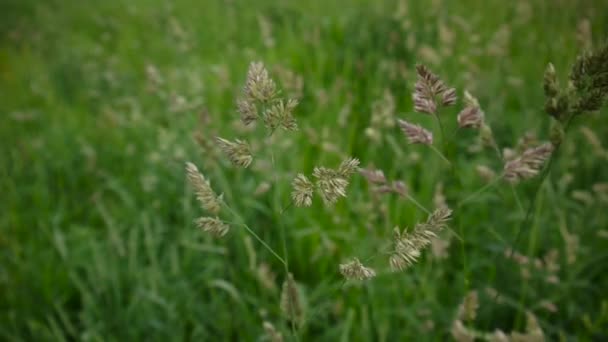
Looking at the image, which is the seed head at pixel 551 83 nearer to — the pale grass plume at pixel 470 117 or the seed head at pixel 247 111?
the pale grass plume at pixel 470 117

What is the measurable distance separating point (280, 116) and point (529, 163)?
0.48 meters

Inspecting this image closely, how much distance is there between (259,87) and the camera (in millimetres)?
753

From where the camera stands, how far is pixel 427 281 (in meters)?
1.75

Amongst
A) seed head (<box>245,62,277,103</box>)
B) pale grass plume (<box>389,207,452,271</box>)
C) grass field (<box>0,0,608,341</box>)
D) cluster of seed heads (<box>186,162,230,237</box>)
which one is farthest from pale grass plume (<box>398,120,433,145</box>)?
cluster of seed heads (<box>186,162,230,237</box>)

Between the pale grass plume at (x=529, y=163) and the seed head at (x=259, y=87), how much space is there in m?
0.48

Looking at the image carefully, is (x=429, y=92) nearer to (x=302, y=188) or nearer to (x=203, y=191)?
(x=302, y=188)

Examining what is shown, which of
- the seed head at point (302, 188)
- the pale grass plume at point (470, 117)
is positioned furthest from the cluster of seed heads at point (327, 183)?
the pale grass plume at point (470, 117)

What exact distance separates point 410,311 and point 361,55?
2120 mm

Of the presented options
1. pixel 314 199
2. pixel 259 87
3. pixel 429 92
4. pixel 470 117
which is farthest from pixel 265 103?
pixel 314 199

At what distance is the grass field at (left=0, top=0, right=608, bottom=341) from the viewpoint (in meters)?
1.70

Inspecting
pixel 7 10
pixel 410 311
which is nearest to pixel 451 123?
pixel 410 311

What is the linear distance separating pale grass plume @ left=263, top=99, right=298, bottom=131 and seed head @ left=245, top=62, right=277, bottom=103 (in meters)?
0.02

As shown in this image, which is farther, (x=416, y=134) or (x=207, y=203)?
(x=416, y=134)

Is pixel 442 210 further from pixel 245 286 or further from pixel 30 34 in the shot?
pixel 30 34
